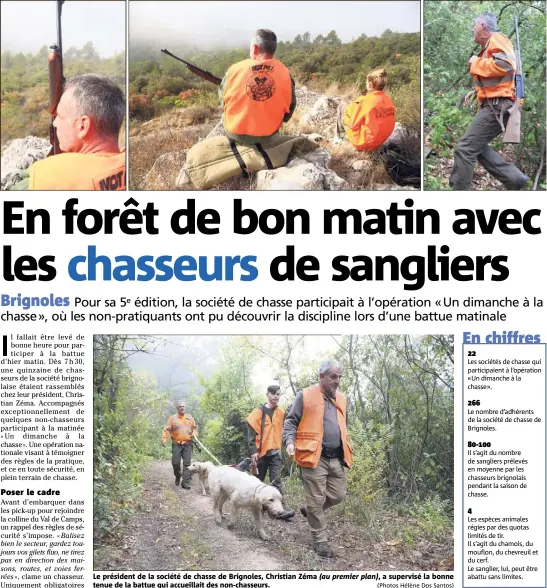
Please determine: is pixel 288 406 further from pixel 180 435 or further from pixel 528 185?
pixel 528 185

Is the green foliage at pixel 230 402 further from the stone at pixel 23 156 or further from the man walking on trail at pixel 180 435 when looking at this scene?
the stone at pixel 23 156

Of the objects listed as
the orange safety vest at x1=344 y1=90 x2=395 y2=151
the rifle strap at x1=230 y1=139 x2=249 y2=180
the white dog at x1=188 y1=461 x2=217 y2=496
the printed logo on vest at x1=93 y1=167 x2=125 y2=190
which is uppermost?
the orange safety vest at x1=344 y1=90 x2=395 y2=151

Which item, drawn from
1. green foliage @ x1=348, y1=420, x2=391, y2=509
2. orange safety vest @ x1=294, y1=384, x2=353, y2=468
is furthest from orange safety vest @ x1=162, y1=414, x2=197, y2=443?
green foliage @ x1=348, y1=420, x2=391, y2=509

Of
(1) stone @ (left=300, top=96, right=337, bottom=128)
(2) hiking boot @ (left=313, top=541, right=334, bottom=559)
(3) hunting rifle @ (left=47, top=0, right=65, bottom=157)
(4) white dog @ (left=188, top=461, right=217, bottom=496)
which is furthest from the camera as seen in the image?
(1) stone @ (left=300, top=96, right=337, bottom=128)

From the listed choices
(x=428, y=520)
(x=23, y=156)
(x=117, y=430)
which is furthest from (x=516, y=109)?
(x=117, y=430)

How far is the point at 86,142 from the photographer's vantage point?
6.09m

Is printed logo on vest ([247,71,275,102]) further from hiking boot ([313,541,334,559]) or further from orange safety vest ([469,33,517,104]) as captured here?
hiking boot ([313,541,334,559])

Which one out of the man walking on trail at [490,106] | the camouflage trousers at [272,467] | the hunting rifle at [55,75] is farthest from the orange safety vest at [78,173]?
the man walking on trail at [490,106]

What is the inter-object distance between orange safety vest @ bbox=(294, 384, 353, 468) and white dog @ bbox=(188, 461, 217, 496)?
0.75 meters

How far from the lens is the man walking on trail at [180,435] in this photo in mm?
5988

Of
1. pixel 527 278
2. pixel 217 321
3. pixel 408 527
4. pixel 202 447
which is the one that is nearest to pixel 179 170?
pixel 217 321

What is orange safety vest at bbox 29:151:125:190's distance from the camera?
6027mm

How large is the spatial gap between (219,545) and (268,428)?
1.06m

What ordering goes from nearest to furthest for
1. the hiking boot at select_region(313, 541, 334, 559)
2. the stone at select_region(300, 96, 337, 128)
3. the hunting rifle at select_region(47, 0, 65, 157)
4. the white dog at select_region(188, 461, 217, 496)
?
1. the hiking boot at select_region(313, 541, 334, 559)
2. the white dog at select_region(188, 461, 217, 496)
3. the hunting rifle at select_region(47, 0, 65, 157)
4. the stone at select_region(300, 96, 337, 128)
